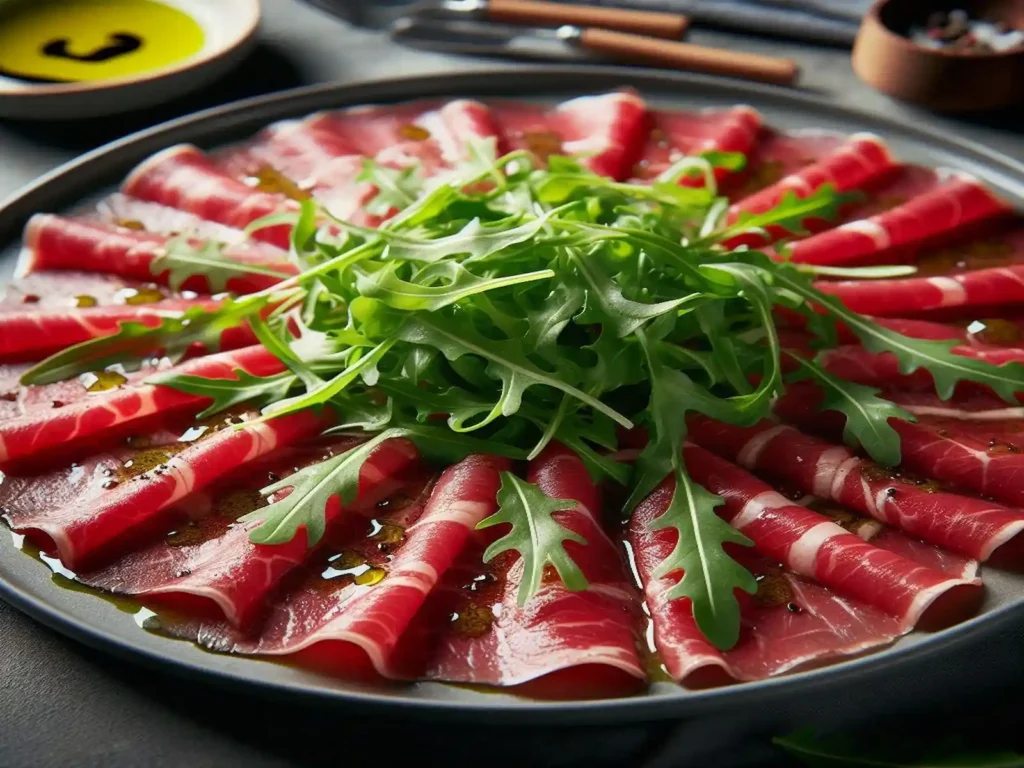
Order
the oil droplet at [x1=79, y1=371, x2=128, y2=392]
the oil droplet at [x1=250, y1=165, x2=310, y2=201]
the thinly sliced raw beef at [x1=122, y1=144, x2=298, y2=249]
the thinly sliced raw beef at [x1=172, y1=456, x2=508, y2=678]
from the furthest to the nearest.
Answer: the oil droplet at [x1=250, y1=165, x2=310, y2=201], the thinly sliced raw beef at [x1=122, y1=144, x2=298, y2=249], the oil droplet at [x1=79, y1=371, x2=128, y2=392], the thinly sliced raw beef at [x1=172, y1=456, x2=508, y2=678]

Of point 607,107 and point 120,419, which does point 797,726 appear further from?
point 607,107

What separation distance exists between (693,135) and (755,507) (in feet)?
A: 5.27

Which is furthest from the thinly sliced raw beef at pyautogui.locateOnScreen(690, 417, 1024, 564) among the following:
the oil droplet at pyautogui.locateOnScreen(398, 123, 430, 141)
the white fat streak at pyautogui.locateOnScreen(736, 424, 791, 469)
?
the oil droplet at pyautogui.locateOnScreen(398, 123, 430, 141)

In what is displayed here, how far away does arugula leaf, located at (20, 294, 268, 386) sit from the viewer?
2424 millimetres

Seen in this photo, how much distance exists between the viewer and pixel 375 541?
206cm

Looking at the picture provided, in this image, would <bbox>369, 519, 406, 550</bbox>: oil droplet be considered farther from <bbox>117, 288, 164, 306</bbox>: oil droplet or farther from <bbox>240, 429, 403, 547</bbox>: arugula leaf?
<bbox>117, 288, 164, 306</bbox>: oil droplet

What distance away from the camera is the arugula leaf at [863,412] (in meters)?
2.13

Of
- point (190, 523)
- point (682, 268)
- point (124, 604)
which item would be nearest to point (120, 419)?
point (190, 523)

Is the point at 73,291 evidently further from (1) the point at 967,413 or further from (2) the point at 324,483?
(1) the point at 967,413

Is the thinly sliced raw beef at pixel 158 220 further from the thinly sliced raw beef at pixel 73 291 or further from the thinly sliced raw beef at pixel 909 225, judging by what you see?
the thinly sliced raw beef at pixel 909 225

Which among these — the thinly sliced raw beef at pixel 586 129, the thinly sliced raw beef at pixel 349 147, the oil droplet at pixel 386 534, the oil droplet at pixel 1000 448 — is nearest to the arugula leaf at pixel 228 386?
the oil droplet at pixel 386 534

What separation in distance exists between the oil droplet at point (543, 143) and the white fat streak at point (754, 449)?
51.9 inches

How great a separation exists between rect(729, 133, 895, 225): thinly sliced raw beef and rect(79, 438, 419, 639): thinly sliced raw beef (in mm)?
1273

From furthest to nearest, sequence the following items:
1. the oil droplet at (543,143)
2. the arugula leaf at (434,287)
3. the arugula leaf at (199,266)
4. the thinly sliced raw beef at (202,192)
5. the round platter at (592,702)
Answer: the oil droplet at (543,143) → the thinly sliced raw beef at (202,192) → the arugula leaf at (199,266) → the arugula leaf at (434,287) → the round platter at (592,702)
